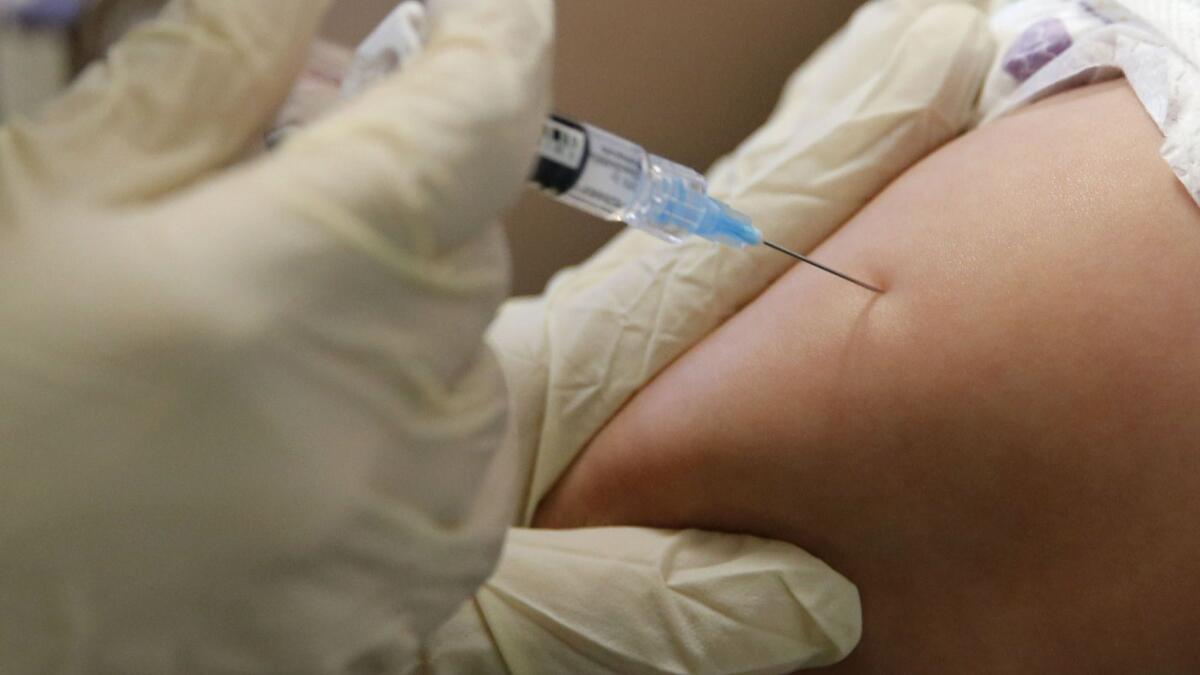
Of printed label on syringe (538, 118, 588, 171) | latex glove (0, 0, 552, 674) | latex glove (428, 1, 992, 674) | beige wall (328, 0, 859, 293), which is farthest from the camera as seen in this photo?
beige wall (328, 0, 859, 293)

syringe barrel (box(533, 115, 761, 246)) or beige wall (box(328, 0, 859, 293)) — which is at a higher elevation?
syringe barrel (box(533, 115, 761, 246))

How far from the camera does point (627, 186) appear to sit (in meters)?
0.59

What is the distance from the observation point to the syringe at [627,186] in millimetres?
559

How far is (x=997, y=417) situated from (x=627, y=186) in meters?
0.32

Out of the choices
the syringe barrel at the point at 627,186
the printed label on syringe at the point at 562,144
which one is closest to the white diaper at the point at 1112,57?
the syringe barrel at the point at 627,186

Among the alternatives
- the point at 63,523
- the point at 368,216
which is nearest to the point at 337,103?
the point at 368,216

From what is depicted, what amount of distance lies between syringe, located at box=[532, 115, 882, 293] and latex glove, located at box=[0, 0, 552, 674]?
0.25 ft

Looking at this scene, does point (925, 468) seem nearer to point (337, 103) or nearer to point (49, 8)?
point (337, 103)

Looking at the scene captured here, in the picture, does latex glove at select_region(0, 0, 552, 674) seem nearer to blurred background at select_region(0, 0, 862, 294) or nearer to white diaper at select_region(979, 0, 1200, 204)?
white diaper at select_region(979, 0, 1200, 204)

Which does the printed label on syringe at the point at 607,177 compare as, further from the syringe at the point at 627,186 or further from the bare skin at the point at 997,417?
the bare skin at the point at 997,417

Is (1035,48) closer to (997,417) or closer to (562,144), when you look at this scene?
(997,417)

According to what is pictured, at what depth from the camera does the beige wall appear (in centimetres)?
125

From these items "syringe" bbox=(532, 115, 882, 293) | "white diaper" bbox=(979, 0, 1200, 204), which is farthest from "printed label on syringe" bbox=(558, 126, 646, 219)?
"white diaper" bbox=(979, 0, 1200, 204)

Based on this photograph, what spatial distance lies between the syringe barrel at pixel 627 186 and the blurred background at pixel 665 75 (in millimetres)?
701
